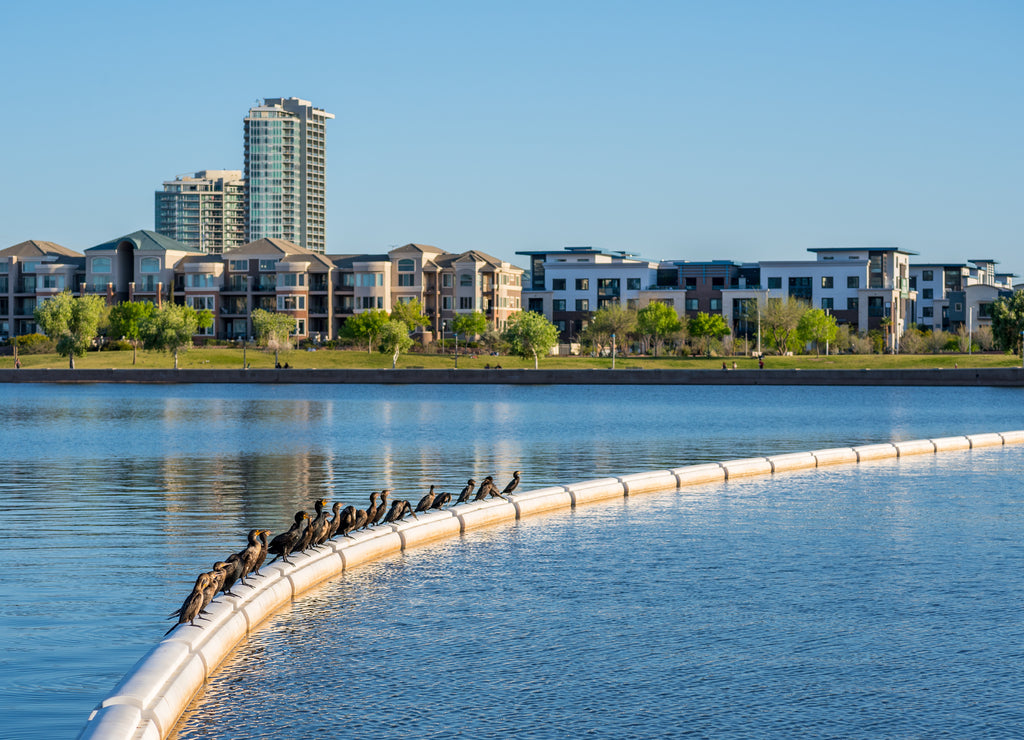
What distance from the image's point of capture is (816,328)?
5768 inches

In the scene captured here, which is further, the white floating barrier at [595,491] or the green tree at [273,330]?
the green tree at [273,330]

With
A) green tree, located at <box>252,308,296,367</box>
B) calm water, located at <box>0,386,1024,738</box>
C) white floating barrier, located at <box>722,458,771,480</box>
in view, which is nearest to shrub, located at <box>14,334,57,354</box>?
green tree, located at <box>252,308,296,367</box>

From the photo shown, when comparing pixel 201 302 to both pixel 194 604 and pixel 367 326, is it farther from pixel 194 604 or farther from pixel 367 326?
pixel 194 604

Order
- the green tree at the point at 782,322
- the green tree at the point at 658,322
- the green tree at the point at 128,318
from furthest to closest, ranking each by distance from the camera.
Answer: the green tree at the point at 658,322
the green tree at the point at 782,322
the green tree at the point at 128,318

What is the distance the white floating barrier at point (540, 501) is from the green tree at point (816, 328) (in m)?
120

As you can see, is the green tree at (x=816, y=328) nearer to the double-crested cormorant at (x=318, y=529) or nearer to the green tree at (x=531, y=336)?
the green tree at (x=531, y=336)

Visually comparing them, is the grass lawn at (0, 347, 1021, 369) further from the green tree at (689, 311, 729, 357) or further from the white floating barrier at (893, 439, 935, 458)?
the white floating barrier at (893, 439, 935, 458)

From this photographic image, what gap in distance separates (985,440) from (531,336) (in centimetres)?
8489

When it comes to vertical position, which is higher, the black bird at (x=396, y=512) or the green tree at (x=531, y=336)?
the green tree at (x=531, y=336)

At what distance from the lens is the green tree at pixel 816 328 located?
146m

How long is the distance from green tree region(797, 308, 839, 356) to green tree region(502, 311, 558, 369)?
33.1 metres

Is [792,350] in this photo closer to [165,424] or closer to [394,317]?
[394,317]

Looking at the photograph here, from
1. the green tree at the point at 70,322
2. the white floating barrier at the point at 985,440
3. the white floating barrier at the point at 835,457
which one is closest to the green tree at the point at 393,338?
the green tree at the point at 70,322

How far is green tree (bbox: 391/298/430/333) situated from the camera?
15088cm
